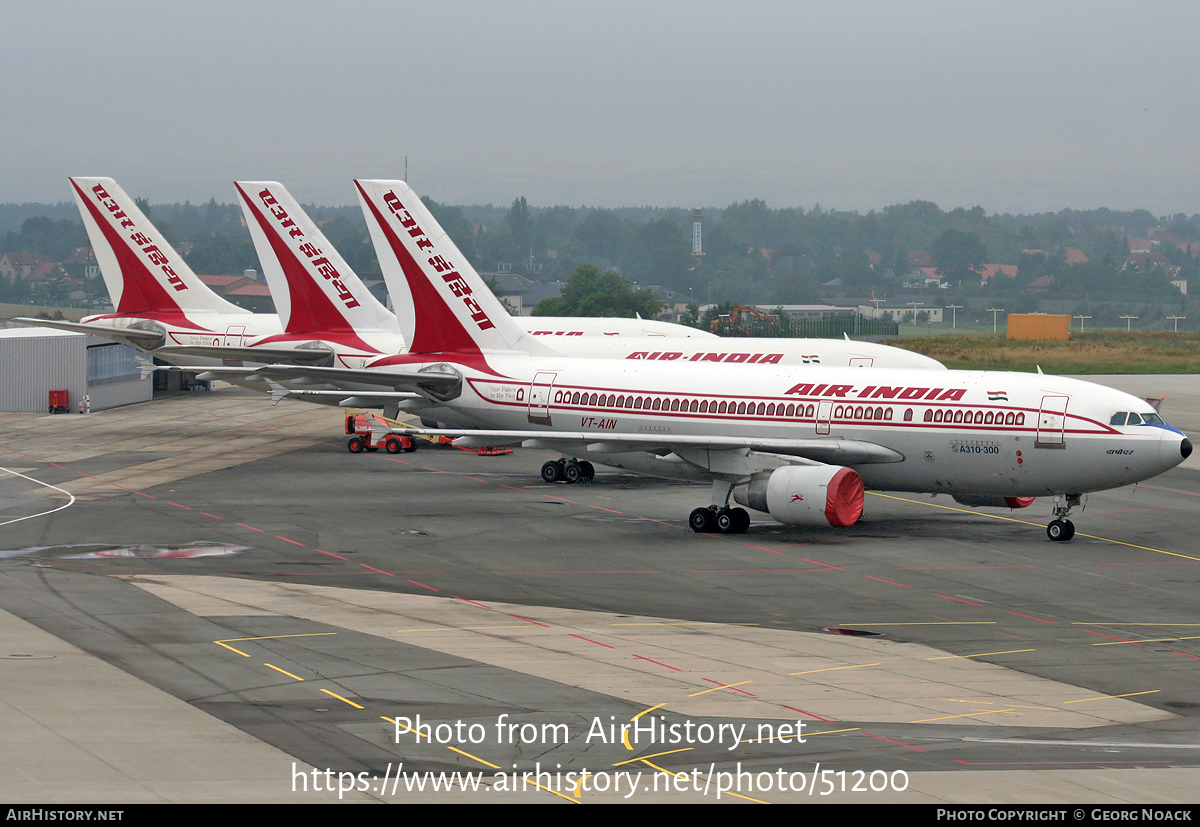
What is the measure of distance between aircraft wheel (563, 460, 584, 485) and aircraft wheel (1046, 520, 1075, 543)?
739 inches

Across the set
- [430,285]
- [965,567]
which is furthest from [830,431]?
[430,285]

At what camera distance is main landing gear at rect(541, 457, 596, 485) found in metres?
53.1

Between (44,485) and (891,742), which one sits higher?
(891,742)

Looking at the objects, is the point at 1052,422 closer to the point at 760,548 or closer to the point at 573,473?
the point at 760,548

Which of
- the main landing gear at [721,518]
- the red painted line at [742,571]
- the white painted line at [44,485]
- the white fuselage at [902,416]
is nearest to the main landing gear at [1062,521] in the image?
the white fuselage at [902,416]

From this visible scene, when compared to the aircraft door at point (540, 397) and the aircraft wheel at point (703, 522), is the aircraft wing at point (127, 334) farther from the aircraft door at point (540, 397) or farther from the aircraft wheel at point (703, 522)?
the aircraft wheel at point (703, 522)

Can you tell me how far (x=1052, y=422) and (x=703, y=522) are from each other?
429 inches

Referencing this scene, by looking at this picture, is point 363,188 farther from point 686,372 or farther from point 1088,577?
point 1088,577

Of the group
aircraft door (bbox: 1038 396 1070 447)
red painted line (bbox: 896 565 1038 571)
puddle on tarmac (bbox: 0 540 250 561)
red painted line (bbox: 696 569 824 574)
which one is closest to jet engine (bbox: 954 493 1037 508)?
aircraft door (bbox: 1038 396 1070 447)

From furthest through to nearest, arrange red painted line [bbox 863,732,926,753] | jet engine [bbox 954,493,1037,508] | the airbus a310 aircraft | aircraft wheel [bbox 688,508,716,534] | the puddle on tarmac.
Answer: jet engine [bbox 954,493,1037,508]
aircraft wheel [bbox 688,508,716,534]
the airbus a310 aircraft
the puddle on tarmac
red painted line [bbox 863,732,926,753]

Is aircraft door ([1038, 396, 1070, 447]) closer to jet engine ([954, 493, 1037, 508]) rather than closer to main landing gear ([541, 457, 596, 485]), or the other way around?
jet engine ([954, 493, 1037, 508])

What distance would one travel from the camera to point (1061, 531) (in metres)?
41.1
